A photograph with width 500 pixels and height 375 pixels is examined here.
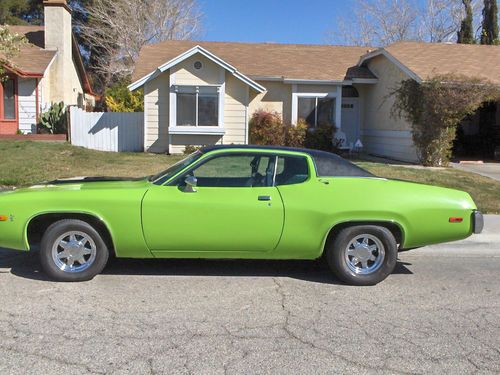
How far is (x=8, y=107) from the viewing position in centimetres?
2180

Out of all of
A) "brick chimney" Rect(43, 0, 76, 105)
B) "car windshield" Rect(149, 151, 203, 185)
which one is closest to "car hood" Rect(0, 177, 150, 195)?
"car windshield" Rect(149, 151, 203, 185)

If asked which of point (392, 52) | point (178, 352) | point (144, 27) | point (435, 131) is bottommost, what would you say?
point (178, 352)

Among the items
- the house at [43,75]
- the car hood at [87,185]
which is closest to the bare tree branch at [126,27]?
the house at [43,75]

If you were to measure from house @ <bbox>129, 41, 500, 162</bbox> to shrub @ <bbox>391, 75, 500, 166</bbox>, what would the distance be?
2.39 ft

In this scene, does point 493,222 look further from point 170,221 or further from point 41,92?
point 41,92

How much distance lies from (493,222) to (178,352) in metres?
Result: 7.23

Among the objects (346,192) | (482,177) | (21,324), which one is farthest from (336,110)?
(21,324)

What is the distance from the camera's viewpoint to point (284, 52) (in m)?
23.2

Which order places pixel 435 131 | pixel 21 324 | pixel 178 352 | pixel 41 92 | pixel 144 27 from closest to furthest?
pixel 178 352 → pixel 21 324 → pixel 435 131 → pixel 41 92 → pixel 144 27

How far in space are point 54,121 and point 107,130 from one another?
2680mm

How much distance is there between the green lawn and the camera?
1189cm

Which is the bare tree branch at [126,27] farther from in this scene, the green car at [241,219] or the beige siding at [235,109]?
the green car at [241,219]

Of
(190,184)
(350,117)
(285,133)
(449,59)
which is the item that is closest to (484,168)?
(449,59)

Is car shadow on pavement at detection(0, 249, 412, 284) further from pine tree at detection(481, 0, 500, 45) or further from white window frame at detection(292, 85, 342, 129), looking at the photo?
pine tree at detection(481, 0, 500, 45)
